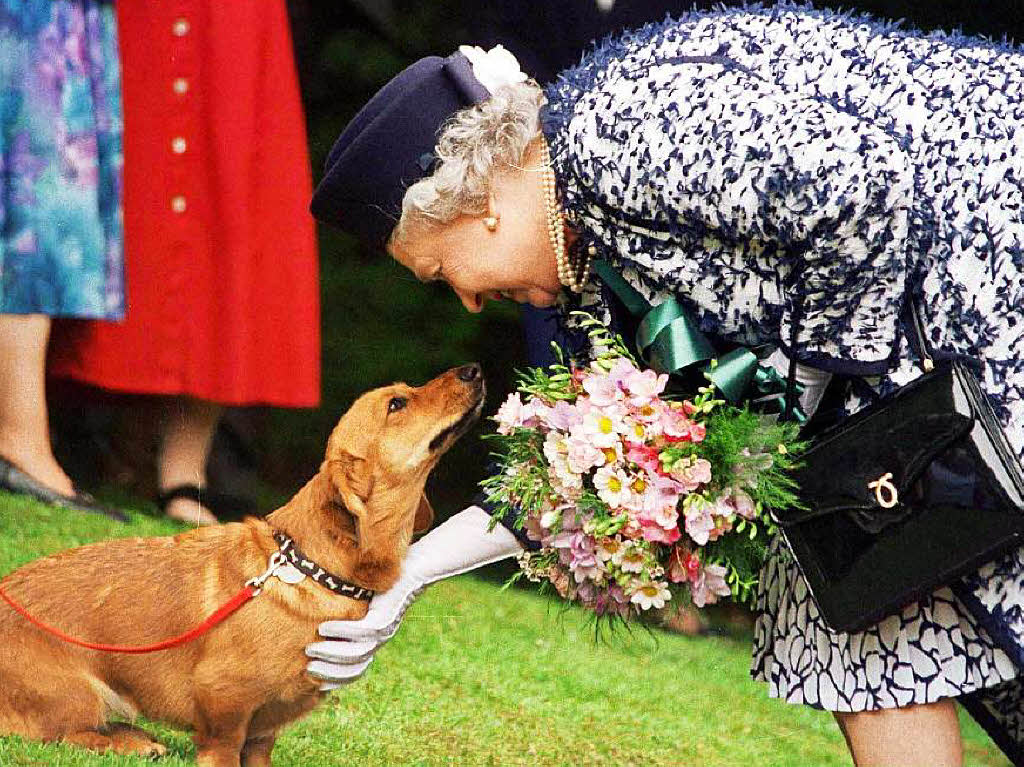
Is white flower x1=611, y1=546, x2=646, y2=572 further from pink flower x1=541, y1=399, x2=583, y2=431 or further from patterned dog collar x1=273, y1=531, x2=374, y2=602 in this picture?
patterned dog collar x1=273, y1=531, x2=374, y2=602

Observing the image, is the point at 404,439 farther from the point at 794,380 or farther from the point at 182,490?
the point at 794,380

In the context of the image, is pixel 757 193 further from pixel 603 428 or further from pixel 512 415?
pixel 512 415

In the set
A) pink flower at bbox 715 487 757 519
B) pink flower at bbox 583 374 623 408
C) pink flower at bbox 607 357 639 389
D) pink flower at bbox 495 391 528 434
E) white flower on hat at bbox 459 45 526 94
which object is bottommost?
pink flower at bbox 715 487 757 519

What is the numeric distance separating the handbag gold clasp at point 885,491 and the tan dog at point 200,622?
0.87 metres

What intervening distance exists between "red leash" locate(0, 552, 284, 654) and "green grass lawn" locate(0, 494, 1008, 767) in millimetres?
82

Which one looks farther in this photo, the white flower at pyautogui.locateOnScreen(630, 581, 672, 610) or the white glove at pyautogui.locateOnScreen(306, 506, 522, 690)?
the white glove at pyautogui.locateOnScreen(306, 506, 522, 690)

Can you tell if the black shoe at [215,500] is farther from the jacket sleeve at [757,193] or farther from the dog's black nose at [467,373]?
the jacket sleeve at [757,193]

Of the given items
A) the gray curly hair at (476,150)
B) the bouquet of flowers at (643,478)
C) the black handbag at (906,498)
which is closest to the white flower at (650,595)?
the bouquet of flowers at (643,478)

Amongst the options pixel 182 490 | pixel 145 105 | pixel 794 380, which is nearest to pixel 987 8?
pixel 794 380

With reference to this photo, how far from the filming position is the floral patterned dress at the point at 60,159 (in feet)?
6.81

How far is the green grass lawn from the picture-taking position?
221 centimetres

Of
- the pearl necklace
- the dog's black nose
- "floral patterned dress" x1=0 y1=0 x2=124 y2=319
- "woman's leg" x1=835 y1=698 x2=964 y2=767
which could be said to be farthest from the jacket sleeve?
"floral patterned dress" x1=0 y1=0 x2=124 y2=319

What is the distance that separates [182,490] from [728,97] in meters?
1.34

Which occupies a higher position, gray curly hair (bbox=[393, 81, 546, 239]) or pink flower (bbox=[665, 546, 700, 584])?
gray curly hair (bbox=[393, 81, 546, 239])
